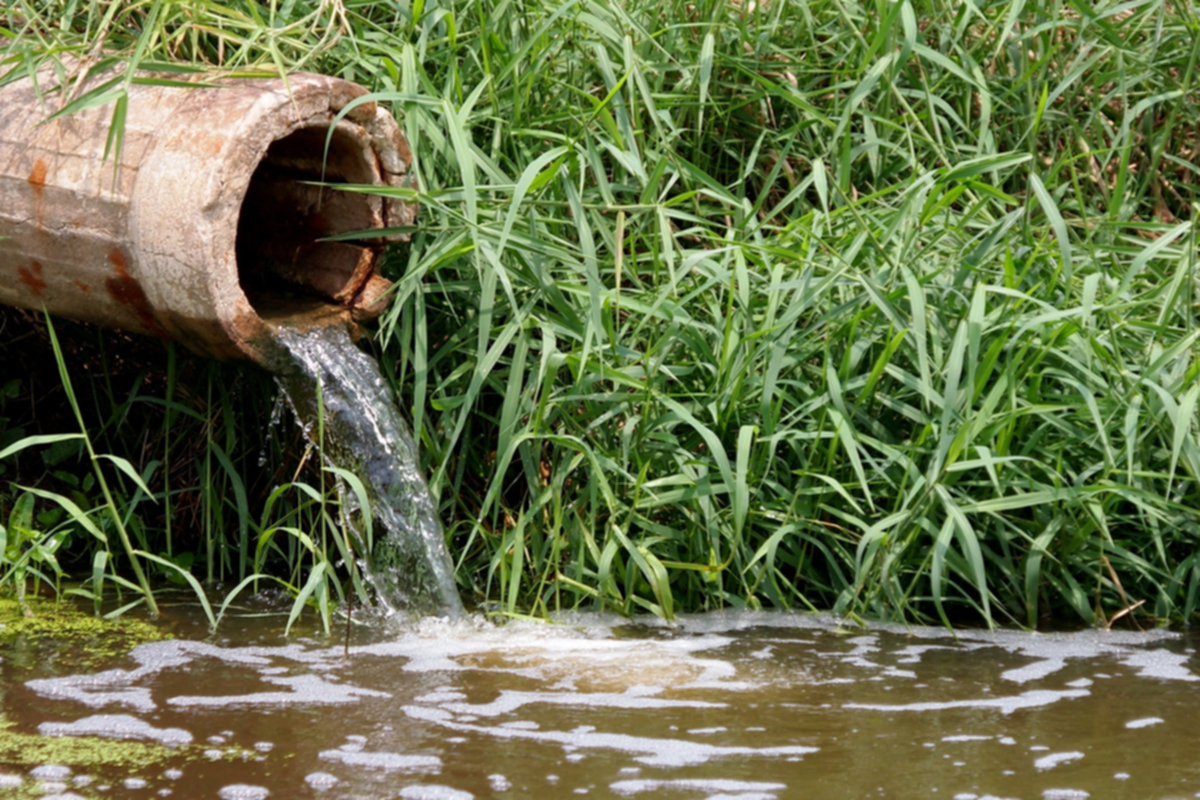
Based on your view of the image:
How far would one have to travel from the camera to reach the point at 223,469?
3107 millimetres

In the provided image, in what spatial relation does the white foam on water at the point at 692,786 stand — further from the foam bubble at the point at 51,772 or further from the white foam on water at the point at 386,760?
the foam bubble at the point at 51,772

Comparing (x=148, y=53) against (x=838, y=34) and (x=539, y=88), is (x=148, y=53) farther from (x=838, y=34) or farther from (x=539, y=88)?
(x=838, y=34)

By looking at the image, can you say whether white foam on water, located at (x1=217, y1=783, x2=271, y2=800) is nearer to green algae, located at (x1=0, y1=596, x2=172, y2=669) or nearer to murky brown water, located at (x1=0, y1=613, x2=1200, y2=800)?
murky brown water, located at (x1=0, y1=613, x2=1200, y2=800)

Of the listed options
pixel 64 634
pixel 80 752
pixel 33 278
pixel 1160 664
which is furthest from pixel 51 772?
pixel 1160 664

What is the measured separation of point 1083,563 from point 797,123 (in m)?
1.46

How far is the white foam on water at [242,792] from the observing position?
1.76 meters

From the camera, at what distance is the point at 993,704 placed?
7.17 feet

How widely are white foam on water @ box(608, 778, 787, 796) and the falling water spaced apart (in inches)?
39.5

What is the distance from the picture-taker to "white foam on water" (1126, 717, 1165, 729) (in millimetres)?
2075

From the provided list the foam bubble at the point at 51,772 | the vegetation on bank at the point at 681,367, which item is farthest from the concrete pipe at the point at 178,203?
the foam bubble at the point at 51,772

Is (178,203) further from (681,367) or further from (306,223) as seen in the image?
(681,367)

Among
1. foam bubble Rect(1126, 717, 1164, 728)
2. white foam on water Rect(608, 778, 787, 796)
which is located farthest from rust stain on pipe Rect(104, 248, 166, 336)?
foam bubble Rect(1126, 717, 1164, 728)

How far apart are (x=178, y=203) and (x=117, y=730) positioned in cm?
107

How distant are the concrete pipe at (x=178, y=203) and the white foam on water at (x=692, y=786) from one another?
4.31 feet
